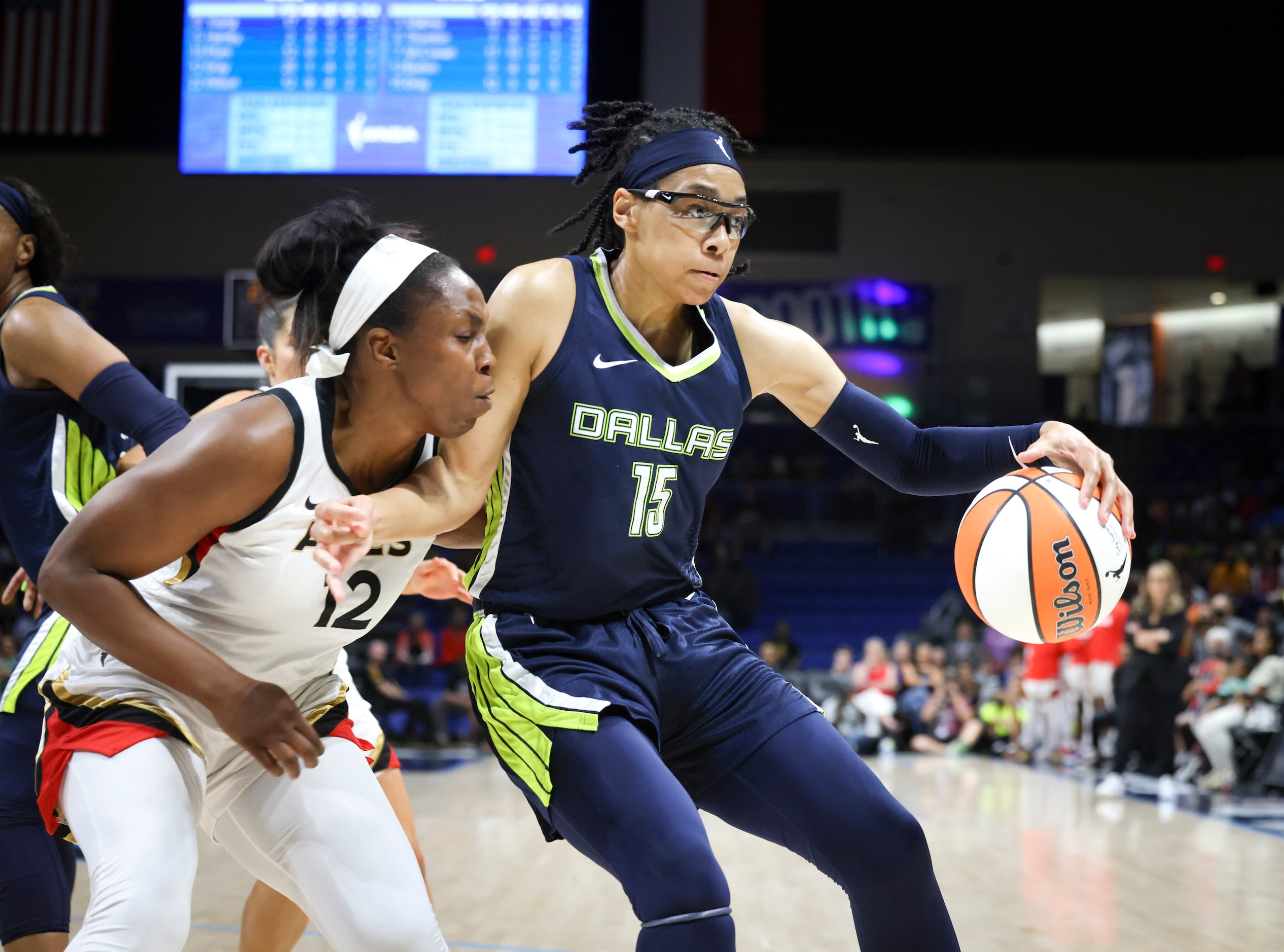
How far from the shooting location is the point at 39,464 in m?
2.64

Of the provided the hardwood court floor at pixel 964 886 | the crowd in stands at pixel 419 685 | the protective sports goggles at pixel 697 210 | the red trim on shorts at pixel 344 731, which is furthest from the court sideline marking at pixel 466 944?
the crowd in stands at pixel 419 685

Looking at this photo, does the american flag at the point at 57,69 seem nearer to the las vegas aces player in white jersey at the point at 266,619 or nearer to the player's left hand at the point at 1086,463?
the las vegas aces player in white jersey at the point at 266,619

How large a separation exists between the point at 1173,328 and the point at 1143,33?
643 cm

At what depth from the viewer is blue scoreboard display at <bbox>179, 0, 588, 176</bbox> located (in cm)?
960

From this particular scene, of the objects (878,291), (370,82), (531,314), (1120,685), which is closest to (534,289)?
(531,314)

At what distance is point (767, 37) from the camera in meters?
12.4

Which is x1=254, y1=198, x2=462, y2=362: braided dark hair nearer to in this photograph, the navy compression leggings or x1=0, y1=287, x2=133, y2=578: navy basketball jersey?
x1=0, y1=287, x2=133, y2=578: navy basketball jersey

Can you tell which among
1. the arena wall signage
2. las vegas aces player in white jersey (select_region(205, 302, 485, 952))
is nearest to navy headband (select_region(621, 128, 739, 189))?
las vegas aces player in white jersey (select_region(205, 302, 485, 952))

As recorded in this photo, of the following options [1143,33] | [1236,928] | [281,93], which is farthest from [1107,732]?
[281,93]

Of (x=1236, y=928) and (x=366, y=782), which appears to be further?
(x=1236, y=928)

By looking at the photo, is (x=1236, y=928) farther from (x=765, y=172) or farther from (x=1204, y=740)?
(x=765, y=172)

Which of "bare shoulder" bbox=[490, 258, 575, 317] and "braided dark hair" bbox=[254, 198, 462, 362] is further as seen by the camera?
"bare shoulder" bbox=[490, 258, 575, 317]

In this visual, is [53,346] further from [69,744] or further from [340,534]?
[340,534]

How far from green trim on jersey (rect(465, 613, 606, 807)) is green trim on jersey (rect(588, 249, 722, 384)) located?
575 mm
